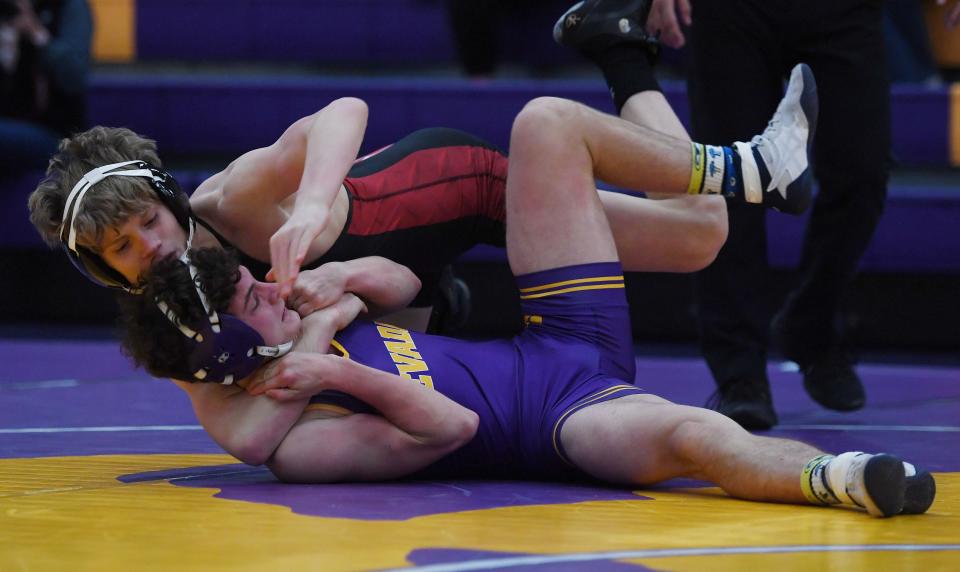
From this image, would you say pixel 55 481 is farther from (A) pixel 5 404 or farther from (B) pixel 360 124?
(A) pixel 5 404

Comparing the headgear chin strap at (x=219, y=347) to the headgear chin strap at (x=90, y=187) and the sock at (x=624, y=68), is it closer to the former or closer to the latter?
the headgear chin strap at (x=90, y=187)

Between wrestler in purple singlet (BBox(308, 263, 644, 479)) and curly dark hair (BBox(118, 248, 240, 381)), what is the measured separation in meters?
0.28

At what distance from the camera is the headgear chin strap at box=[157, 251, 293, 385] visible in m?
2.55

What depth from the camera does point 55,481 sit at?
277 centimetres

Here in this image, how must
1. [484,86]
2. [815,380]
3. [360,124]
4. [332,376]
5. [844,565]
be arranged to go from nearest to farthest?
[844,565] < [332,376] < [360,124] < [815,380] < [484,86]

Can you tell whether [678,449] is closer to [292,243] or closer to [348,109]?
[292,243]

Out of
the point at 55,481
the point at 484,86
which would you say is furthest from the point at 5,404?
the point at 484,86

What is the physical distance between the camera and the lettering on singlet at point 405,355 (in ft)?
9.11

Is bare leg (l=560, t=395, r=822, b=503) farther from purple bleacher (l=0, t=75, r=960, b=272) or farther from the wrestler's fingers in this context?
purple bleacher (l=0, t=75, r=960, b=272)

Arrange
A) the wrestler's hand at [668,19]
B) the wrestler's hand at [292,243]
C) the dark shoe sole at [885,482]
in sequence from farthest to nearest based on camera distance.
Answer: the wrestler's hand at [668,19] < the wrestler's hand at [292,243] < the dark shoe sole at [885,482]

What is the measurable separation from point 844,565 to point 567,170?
3.78 feet

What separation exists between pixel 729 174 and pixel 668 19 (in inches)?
34.3

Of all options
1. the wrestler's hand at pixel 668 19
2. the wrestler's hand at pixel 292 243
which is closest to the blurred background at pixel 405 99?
the wrestler's hand at pixel 668 19

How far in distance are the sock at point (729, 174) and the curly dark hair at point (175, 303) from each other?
0.98 m
